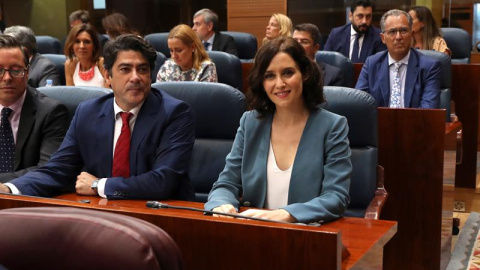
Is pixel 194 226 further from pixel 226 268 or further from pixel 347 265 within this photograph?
pixel 347 265

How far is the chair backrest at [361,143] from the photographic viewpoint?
2586 millimetres

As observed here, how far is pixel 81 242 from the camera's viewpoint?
3.09ft

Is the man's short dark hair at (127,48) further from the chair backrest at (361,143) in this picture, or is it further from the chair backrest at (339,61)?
the chair backrest at (339,61)

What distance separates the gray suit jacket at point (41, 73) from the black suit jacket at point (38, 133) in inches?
80.0

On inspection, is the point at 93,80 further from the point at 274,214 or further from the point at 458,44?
the point at 274,214

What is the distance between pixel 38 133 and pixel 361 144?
1.23 m

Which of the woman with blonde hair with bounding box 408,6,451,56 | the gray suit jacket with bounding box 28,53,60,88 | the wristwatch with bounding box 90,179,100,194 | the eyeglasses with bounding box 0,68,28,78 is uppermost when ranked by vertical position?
the woman with blonde hair with bounding box 408,6,451,56

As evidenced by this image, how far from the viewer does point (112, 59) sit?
2.67 m

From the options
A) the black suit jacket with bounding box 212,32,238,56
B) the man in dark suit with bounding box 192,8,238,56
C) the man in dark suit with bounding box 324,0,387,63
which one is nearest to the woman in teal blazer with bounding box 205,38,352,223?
the man in dark suit with bounding box 324,0,387,63

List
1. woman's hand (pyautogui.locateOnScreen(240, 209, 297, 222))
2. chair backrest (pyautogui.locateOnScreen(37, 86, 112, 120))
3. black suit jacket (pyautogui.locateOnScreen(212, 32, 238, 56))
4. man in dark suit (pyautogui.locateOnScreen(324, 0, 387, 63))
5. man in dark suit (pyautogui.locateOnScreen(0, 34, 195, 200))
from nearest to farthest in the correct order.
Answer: woman's hand (pyautogui.locateOnScreen(240, 209, 297, 222))
man in dark suit (pyautogui.locateOnScreen(0, 34, 195, 200))
chair backrest (pyautogui.locateOnScreen(37, 86, 112, 120))
man in dark suit (pyautogui.locateOnScreen(324, 0, 387, 63))
black suit jacket (pyautogui.locateOnScreen(212, 32, 238, 56))

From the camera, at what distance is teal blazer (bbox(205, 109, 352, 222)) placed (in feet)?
6.79

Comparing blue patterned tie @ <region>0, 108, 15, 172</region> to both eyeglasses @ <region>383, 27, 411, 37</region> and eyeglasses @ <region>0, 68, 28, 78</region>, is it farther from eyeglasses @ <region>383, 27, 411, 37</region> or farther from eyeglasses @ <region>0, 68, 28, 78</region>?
eyeglasses @ <region>383, 27, 411, 37</region>

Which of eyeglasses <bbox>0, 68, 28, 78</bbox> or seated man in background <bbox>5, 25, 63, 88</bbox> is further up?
eyeglasses <bbox>0, 68, 28, 78</bbox>

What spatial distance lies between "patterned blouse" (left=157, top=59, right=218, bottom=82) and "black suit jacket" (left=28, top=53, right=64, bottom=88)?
0.70 m
